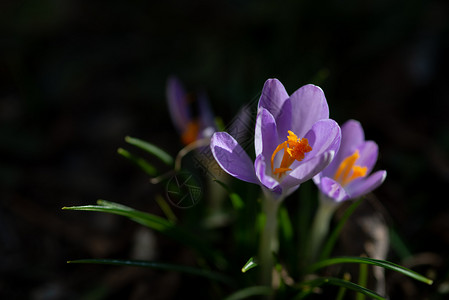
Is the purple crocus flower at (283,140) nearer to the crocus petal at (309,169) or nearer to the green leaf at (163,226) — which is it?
the crocus petal at (309,169)

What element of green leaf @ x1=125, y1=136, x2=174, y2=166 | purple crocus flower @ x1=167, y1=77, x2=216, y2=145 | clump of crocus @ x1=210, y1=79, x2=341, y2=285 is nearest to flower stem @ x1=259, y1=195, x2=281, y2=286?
clump of crocus @ x1=210, y1=79, x2=341, y2=285

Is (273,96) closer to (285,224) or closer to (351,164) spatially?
(351,164)

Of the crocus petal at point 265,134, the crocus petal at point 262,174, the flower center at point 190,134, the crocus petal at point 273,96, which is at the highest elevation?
the crocus petal at point 273,96

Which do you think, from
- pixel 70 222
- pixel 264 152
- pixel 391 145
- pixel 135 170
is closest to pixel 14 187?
pixel 70 222

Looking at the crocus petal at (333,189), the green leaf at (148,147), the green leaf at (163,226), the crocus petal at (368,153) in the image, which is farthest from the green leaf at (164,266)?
the crocus petal at (368,153)

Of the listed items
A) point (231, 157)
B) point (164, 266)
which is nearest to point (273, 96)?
point (231, 157)

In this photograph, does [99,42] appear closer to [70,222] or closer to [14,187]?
[14,187]

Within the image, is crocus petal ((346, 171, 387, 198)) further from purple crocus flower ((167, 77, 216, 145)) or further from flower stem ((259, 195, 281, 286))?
purple crocus flower ((167, 77, 216, 145))
